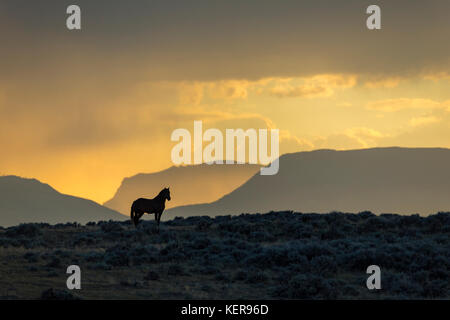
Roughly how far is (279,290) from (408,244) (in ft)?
35.9

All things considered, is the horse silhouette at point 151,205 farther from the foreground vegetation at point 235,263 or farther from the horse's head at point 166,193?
the foreground vegetation at point 235,263

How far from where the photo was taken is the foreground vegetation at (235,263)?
883 inches

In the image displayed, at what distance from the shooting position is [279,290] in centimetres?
2234

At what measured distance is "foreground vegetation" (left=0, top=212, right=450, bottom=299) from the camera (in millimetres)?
22438

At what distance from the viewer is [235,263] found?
27.8 metres

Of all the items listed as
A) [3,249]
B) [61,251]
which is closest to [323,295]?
[61,251]

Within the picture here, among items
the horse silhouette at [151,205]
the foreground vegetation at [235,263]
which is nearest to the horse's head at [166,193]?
the horse silhouette at [151,205]

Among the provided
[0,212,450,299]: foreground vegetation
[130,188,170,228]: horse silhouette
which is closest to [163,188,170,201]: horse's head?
[130,188,170,228]: horse silhouette

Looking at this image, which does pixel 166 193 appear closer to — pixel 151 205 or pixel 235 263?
pixel 151 205

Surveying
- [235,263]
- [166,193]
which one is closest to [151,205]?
[166,193]

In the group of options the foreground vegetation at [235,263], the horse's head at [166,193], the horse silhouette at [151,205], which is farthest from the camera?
the horse's head at [166,193]

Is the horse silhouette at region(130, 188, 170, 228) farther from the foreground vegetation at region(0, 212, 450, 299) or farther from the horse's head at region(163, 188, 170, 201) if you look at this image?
the foreground vegetation at region(0, 212, 450, 299)
